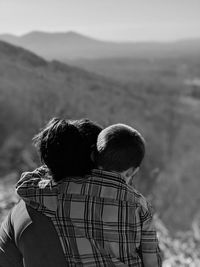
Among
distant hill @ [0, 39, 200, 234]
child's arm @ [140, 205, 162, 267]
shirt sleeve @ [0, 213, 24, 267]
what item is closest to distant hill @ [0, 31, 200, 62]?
distant hill @ [0, 39, 200, 234]

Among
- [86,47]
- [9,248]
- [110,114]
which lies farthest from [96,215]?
[86,47]

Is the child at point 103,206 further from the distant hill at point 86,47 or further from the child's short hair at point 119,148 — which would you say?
the distant hill at point 86,47

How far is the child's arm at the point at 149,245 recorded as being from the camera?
3.68 ft

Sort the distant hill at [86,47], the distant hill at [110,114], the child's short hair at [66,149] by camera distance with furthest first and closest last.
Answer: the distant hill at [110,114] < the distant hill at [86,47] < the child's short hair at [66,149]

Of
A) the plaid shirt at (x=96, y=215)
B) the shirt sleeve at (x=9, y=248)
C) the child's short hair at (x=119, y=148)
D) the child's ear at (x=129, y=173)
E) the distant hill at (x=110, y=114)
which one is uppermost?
the child's short hair at (x=119, y=148)

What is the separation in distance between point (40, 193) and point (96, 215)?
0.51ft

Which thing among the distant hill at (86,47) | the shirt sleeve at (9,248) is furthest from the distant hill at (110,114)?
the shirt sleeve at (9,248)

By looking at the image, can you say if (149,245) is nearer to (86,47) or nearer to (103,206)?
(103,206)

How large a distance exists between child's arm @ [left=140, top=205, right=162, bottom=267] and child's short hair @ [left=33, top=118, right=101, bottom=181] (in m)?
0.21

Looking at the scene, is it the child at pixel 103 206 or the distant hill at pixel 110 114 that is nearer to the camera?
the child at pixel 103 206

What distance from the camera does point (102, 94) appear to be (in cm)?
798

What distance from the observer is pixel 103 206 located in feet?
3.60

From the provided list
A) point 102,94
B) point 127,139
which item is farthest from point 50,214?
point 102,94

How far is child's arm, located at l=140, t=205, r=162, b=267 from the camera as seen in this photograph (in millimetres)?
1123
